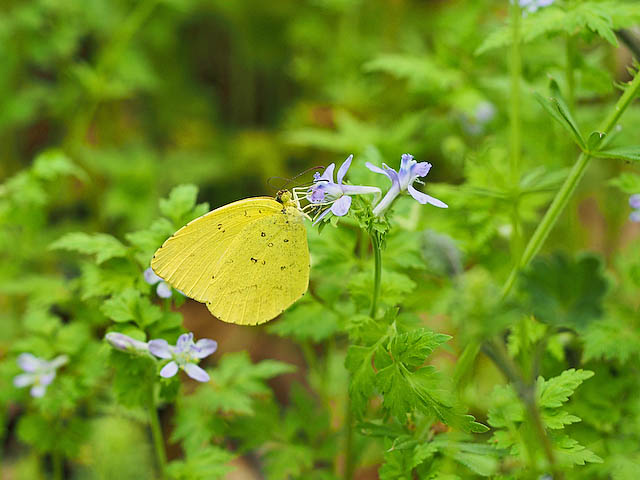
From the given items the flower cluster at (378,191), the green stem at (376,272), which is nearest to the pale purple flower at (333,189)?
the flower cluster at (378,191)

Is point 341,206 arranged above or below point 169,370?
above

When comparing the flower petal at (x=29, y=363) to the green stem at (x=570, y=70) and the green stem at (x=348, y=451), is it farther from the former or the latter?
the green stem at (x=570, y=70)

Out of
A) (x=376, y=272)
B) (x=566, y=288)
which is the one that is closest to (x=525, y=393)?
(x=566, y=288)

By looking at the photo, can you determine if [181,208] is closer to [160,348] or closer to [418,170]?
[160,348]

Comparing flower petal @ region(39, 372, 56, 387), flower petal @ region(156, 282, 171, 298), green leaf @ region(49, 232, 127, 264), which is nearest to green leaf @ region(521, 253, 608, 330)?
flower petal @ region(156, 282, 171, 298)

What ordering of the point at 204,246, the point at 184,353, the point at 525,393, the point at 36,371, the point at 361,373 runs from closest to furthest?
the point at 525,393 → the point at 361,373 → the point at 184,353 → the point at 204,246 → the point at 36,371

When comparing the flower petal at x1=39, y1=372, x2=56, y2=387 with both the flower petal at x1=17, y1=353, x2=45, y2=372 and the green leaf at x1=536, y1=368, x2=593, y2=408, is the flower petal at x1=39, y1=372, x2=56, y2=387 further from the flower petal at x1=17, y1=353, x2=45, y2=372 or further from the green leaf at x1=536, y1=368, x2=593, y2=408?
the green leaf at x1=536, y1=368, x2=593, y2=408

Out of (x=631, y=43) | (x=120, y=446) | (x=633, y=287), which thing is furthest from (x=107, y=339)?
(x=631, y=43)


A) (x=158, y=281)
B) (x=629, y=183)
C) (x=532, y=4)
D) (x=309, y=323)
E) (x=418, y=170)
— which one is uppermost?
(x=532, y=4)
